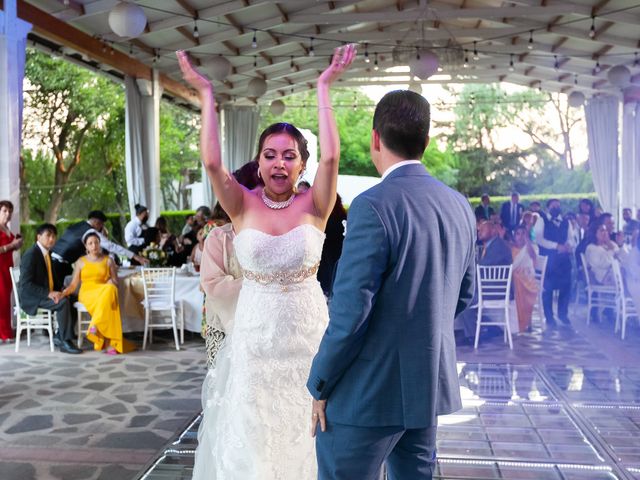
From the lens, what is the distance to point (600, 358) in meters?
6.41

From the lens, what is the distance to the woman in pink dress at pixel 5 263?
736cm

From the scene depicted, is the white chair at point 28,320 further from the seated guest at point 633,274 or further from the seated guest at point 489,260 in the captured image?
the seated guest at point 633,274

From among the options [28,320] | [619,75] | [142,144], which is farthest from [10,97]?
[619,75]

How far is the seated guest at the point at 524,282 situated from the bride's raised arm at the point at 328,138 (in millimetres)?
5326

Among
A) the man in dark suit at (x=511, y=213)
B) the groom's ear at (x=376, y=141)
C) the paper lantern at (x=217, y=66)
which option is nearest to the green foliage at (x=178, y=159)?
the man in dark suit at (x=511, y=213)

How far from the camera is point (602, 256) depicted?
8289mm

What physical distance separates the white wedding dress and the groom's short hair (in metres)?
0.90

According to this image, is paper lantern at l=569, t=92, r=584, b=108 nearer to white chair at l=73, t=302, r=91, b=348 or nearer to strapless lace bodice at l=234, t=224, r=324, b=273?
white chair at l=73, t=302, r=91, b=348

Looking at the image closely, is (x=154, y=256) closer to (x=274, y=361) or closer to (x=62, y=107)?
(x=274, y=361)

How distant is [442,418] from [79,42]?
7651mm

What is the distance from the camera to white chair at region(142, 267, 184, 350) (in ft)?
23.1

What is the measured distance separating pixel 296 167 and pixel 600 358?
189 inches

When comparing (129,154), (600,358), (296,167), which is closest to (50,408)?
(296,167)

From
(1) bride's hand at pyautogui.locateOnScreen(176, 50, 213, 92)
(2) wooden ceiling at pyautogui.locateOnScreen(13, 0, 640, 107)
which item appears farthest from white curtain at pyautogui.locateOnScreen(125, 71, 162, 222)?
(1) bride's hand at pyautogui.locateOnScreen(176, 50, 213, 92)
